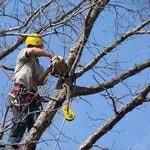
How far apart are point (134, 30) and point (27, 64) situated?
1296 millimetres

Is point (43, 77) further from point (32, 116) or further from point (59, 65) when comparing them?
point (32, 116)

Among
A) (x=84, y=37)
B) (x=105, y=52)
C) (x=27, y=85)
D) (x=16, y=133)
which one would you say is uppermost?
(x=84, y=37)

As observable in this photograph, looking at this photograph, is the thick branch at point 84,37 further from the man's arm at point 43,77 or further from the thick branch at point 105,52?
the man's arm at point 43,77

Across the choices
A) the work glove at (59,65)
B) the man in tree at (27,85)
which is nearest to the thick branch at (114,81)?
the work glove at (59,65)

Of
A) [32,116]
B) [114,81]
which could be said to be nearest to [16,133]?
[32,116]

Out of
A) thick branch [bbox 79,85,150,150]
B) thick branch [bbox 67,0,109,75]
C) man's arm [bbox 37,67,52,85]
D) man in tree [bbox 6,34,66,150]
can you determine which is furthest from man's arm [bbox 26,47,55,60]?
thick branch [bbox 79,85,150,150]

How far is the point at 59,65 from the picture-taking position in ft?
16.8

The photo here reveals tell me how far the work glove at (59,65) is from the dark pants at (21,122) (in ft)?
1.41

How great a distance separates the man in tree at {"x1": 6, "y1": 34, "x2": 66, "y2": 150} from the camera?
4.99 metres

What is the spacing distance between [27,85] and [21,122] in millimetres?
407

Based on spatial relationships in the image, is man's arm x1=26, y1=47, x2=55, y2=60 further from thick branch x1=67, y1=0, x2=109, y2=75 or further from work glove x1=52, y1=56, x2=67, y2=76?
thick branch x1=67, y1=0, x2=109, y2=75

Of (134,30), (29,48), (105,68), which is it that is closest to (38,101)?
(29,48)

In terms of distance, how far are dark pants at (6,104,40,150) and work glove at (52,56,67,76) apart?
1.41 feet

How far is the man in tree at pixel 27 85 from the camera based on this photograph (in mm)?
4988
